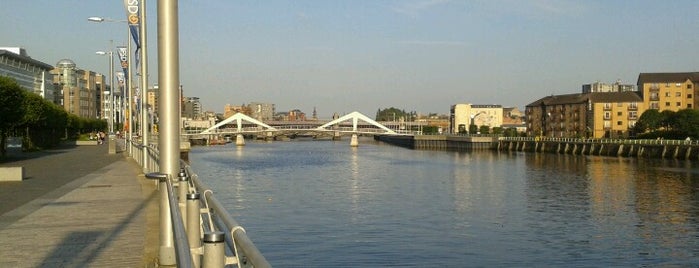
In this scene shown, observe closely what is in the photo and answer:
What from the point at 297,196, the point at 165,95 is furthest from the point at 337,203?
the point at 165,95

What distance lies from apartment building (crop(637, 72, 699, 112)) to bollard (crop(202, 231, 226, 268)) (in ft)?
476

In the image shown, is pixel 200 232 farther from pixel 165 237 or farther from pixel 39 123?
pixel 39 123

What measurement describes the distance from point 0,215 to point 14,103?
3690 centimetres

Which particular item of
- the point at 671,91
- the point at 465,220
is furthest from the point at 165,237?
the point at 671,91

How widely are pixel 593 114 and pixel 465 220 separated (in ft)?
391

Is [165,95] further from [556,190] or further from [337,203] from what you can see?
[556,190]

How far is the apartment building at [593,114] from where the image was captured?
141 metres

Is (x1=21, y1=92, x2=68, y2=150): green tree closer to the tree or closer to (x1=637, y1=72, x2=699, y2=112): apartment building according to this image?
the tree

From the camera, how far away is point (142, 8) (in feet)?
77.6

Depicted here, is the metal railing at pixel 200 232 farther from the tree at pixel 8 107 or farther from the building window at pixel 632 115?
the building window at pixel 632 115

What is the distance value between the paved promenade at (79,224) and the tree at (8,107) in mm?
24163

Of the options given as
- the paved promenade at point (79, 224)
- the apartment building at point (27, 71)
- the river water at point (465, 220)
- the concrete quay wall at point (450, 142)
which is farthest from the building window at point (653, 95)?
the paved promenade at point (79, 224)

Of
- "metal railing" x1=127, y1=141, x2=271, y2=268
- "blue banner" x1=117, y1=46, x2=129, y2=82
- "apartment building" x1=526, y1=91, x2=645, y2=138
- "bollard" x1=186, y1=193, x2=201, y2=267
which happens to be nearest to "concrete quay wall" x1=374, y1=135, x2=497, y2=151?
"apartment building" x1=526, y1=91, x2=645, y2=138

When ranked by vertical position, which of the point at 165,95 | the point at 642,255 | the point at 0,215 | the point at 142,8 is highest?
the point at 142,8
